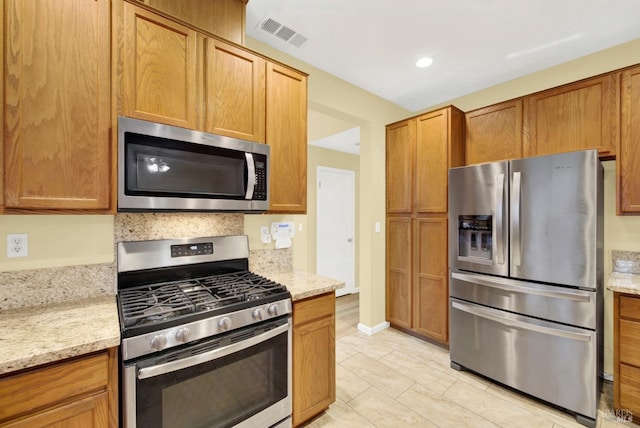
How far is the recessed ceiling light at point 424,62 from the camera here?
2.52 metres

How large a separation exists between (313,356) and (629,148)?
2.67m

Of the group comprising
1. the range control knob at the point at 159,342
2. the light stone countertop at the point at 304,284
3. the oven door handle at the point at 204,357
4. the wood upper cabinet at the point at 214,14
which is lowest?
the oven door handle at the point at 204,357

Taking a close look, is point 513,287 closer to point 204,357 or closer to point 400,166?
point 400,166

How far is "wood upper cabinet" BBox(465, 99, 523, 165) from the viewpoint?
2.61 meters

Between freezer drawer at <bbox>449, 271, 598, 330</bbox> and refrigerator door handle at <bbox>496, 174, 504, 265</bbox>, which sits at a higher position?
refrigerator door handle at <bbox>496, 174, 504, 265</bbox>

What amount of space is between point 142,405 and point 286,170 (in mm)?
1476

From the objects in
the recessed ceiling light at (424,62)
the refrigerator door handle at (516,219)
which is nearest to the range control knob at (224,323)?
the refrigerator door handle at (516,219)

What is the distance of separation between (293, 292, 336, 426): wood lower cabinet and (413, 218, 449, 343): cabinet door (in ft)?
4.90

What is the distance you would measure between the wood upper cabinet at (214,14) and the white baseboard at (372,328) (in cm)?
306

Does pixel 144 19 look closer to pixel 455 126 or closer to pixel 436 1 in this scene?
pixel 436 1

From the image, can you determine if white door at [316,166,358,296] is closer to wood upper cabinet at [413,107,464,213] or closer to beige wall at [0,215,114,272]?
wood upper cabinet at [413,107,464,213]

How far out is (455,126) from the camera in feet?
9.41

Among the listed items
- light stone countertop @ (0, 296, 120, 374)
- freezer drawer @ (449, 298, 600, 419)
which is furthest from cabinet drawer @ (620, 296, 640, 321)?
light stone countertop @ (0, 296, 120, 374)

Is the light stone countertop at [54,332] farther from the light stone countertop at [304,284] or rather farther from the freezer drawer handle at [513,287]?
the freezer drawer handle at [513,287]
